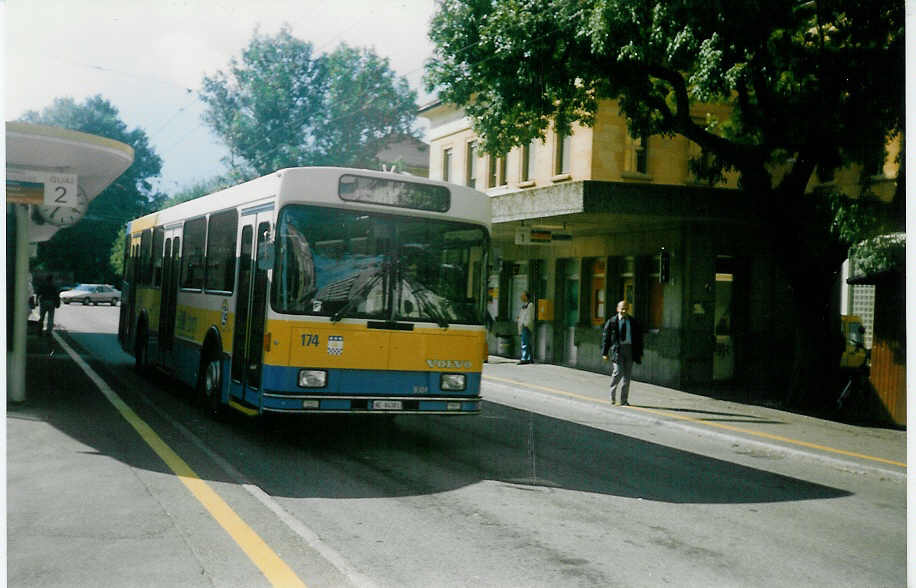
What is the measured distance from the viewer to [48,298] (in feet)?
87.2

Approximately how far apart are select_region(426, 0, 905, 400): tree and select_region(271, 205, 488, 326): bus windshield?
16.8 feet

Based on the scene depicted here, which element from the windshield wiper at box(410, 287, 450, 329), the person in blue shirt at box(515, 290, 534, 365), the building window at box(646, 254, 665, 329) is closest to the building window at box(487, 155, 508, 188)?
the person in blue shirt at box(515, 290, 534, 365)

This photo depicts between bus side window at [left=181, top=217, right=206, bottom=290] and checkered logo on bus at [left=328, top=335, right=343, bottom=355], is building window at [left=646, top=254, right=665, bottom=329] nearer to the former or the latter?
bus side window at [left=181, top=217, right=206, bottom=290]

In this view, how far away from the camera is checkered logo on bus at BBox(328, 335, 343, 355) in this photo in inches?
378

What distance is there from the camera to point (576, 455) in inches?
423

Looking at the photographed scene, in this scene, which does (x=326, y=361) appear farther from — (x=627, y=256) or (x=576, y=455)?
(x=627, y=256)

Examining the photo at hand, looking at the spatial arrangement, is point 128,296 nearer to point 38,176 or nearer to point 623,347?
point 38,176

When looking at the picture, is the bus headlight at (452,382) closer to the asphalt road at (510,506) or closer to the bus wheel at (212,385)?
the asphalt road at (510,506)

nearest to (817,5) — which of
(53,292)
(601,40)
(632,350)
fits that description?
(601,40)

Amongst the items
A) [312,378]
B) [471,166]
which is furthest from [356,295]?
[471,166]

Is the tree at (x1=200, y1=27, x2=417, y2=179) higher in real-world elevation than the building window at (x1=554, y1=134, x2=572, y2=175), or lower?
higher

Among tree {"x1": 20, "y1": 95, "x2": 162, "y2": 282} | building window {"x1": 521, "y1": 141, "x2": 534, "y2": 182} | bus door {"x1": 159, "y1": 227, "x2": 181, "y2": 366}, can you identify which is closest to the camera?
bus door {"x1": 159, "y1": 227, "x2": 181, "y2": 366}

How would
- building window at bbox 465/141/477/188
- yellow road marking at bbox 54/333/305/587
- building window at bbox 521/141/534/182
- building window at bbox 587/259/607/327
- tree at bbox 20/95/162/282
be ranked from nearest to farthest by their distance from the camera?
yellow road marking at bbox 54/333/305/587 → tree at bbox 20/95/162/282 → building window at bbox 587/259/607/327 → building window at bbox 521/141/534/182 → building window at bbox 465/141/477/188

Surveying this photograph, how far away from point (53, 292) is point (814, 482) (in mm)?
22307
